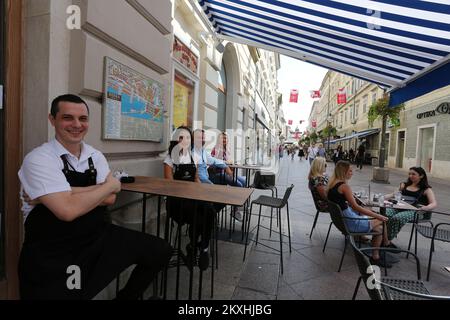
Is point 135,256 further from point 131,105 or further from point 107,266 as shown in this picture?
point 131,105

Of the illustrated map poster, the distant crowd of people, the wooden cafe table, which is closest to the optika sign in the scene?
the distant crowd of people

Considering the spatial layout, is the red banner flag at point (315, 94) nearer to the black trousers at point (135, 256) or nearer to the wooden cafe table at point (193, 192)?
the wooden cafe table at point (193, 192)

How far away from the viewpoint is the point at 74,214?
5.11ft

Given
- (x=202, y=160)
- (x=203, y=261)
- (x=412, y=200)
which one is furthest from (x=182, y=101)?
(x=412, y=200)

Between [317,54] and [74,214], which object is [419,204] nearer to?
[317,54]

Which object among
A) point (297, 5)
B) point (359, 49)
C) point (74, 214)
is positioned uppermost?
point (297, 5)

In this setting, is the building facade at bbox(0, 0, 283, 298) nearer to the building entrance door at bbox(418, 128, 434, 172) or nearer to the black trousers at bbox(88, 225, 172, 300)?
the black trousers at bbox(88, 225, 172, 300)

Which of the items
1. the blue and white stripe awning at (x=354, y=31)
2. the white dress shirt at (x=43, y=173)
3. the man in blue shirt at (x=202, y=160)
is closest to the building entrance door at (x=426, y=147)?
the blue and white stripe awning at (x=354, y=31)

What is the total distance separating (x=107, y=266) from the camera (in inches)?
70.6

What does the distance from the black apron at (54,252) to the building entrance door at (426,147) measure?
20.3 metres

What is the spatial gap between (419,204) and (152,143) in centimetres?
434

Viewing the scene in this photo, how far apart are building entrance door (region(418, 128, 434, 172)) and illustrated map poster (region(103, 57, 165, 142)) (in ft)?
62.5
